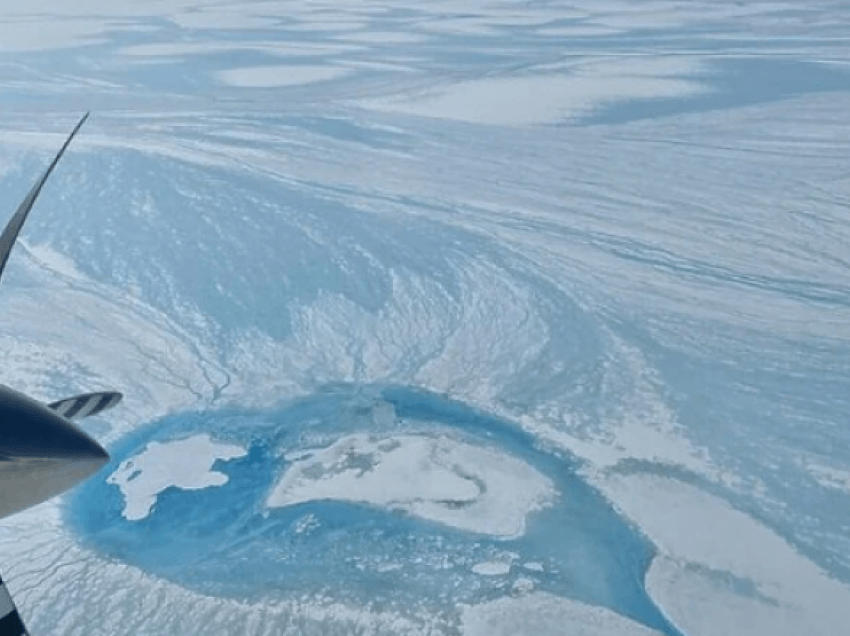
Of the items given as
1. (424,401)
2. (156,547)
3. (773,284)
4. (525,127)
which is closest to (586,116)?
(525,127)

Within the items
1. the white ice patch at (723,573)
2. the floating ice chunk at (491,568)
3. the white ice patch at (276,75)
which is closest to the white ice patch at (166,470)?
the floating ice chunk at (491,568)

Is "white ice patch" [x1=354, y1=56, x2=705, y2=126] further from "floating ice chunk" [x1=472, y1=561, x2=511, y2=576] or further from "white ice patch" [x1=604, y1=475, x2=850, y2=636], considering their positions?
"floating ice chunk" [x1=472, y1=561, x2=511, y2=576]

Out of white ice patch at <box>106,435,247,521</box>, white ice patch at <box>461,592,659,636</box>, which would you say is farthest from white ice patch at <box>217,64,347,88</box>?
white ice patch at <box>461,592,659,636</box>

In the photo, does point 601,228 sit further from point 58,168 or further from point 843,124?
point 58,168

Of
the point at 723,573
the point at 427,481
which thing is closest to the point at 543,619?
the point at 723,573

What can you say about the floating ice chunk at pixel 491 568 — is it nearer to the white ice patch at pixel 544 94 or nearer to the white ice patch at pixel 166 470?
the white ice patch at pixel 166 470

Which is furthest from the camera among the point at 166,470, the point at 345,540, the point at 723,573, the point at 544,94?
the point at 544,94

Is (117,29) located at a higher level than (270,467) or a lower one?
higher

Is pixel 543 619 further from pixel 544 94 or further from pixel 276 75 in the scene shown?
pixel 276 75
